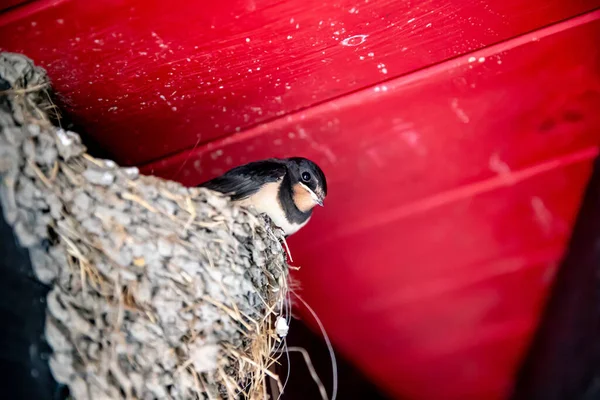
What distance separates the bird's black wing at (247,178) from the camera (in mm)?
2412

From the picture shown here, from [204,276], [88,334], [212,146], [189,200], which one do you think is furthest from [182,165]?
[88,334]

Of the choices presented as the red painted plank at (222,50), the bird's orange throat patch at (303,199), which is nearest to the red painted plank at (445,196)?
the red painted plank at (222,50)

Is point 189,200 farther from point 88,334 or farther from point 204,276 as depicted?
point 88,334

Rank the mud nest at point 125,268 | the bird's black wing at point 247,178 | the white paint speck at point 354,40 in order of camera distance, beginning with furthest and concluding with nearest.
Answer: the bird's black wing at point 247,178
the white paint speck at point 354,40
the mud nest at point 125,268

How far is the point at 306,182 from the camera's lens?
8.28 feet

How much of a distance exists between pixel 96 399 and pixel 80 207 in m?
0.59

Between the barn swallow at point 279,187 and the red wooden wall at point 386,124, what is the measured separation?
16 centimetres

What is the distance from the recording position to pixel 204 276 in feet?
6.47

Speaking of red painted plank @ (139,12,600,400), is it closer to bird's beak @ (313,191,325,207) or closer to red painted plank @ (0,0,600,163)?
red painted plank @ (0,0,600,163)

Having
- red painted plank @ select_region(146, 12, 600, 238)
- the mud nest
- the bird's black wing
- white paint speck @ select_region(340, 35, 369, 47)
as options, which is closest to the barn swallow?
the bird's black wing

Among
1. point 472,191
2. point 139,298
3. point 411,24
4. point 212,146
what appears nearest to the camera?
point 139,298

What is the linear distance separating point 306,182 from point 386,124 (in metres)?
0.43

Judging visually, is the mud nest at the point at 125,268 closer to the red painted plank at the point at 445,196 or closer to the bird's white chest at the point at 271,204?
the bird's white chest at the point at 271,204

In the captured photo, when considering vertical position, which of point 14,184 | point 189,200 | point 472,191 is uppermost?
point 14,184
